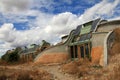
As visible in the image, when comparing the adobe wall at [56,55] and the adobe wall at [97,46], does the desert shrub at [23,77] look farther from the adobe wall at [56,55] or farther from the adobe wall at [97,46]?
the adobe wall at [56,55]

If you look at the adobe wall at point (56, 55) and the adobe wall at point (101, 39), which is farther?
the adobe wall at point (56, 55)

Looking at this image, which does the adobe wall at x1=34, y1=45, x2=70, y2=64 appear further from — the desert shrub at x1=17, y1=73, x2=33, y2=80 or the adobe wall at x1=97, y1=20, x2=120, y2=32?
the desert shrub at x1=17, y1=73, x2=33, y2=80

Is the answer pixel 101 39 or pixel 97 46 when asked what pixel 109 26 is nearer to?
pixel 101 39

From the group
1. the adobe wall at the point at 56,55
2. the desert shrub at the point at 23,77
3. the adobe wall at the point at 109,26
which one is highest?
the adobe wall at the point at 109,26

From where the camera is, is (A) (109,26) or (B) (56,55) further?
(B) (56,55)

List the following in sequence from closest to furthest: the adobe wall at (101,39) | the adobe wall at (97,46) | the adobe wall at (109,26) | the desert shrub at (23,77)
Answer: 1. the desert shrub at (23,77)
2. the adobe wall at (101,39)
3. the adobe wall at (97,46)
4. the adobe wall at (109,26)

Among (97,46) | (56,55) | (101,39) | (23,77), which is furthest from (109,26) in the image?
(23,77)

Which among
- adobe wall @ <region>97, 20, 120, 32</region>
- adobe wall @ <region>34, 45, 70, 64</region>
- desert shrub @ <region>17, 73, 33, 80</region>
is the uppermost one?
adobe wall @ <region>97, 20, 120, 32</region>

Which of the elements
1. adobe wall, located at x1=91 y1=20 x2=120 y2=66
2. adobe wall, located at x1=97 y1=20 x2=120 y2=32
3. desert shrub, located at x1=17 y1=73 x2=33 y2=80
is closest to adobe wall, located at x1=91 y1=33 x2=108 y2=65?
adobe wall, located at x1=91 y1=20 x2=120 y2=66

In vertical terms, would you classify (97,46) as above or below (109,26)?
below

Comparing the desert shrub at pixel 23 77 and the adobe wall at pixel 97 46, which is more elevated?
the adobe wall at pixel 97 46

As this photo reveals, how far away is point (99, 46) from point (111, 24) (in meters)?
3.86

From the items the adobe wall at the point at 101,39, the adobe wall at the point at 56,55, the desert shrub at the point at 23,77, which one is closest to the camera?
the desert shrub at the point at 23,77

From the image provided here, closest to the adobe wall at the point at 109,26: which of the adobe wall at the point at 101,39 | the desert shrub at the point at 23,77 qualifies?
the adobe wall at the point at 101,39
